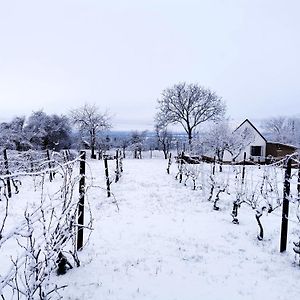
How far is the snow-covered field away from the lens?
Result: 4.86m

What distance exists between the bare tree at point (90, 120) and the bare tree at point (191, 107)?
377 inches

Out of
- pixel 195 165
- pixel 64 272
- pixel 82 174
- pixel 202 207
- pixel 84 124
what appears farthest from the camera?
pixel 84 124

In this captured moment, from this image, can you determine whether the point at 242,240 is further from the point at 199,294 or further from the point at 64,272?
the point at 64,272

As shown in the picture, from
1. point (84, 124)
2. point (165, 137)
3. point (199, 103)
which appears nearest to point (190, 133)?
point (199, 103)

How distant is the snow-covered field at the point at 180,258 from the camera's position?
486 centimetres

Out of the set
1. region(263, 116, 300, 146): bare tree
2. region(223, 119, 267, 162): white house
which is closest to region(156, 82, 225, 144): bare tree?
region(223, 119, 267, 162): white house

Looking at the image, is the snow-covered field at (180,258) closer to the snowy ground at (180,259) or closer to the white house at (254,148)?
the snowy ground at (180,259)

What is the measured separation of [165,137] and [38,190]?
134 feet

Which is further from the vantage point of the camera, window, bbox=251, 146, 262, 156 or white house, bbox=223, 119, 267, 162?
window, bbox=251, 146, 262, 156

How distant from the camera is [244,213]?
9.67 meters

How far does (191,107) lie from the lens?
4112 centimetres

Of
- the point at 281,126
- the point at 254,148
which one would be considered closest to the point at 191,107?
the point at 254,148

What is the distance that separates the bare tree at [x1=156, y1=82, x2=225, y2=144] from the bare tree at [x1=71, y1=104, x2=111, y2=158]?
31.4 feet

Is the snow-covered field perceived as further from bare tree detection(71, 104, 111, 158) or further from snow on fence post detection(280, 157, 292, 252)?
bare tree detection(71, 104, 111, 158)
